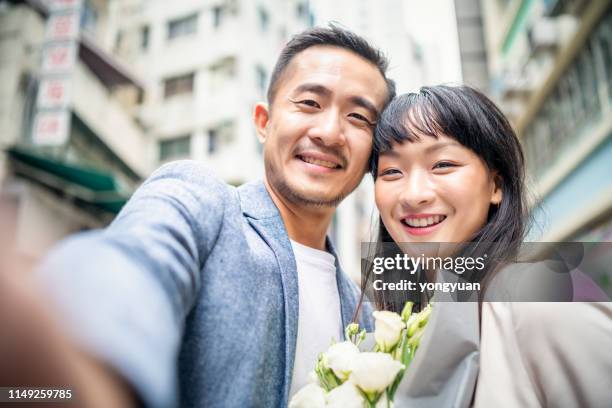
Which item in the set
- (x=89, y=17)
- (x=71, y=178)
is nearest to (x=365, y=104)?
(x=71, y=178)

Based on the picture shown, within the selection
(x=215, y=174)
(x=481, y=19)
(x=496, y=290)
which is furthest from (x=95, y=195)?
(x=481, y=19)

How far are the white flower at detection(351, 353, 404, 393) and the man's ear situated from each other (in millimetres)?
948

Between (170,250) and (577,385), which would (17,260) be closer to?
(170,250)

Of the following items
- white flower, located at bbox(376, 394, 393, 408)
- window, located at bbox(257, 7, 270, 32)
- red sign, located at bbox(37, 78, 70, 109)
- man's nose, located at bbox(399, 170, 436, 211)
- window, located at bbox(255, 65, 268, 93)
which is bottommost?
white flower, located at bbox(376, 394, 393, 408)

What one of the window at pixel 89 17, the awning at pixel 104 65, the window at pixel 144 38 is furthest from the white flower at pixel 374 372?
the window at pixel 144 38

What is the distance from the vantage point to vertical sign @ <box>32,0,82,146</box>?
5426 mm

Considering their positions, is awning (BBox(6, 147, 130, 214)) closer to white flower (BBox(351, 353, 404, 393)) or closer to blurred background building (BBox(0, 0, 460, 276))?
blurred background building (BBox(0, 0, 460, 276))

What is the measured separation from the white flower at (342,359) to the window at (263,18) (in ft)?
35.9

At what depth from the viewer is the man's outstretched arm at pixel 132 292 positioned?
47cm

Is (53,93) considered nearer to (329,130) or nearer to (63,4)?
(63,4)

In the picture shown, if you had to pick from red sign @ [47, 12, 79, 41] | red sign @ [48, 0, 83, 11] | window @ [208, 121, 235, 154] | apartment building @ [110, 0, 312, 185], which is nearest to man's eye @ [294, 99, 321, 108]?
red sign @ [47, 12, 79, 41]

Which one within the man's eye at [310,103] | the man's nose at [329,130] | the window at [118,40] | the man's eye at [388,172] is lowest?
the man's eye at [388,172]

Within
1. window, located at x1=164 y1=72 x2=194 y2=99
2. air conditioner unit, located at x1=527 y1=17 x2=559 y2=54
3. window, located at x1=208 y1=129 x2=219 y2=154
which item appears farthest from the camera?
window, located at x1=164 y1=72 x2=194 y2=99

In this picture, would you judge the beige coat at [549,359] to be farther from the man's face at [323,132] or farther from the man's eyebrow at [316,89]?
the man's eyebrow at [316,89]
